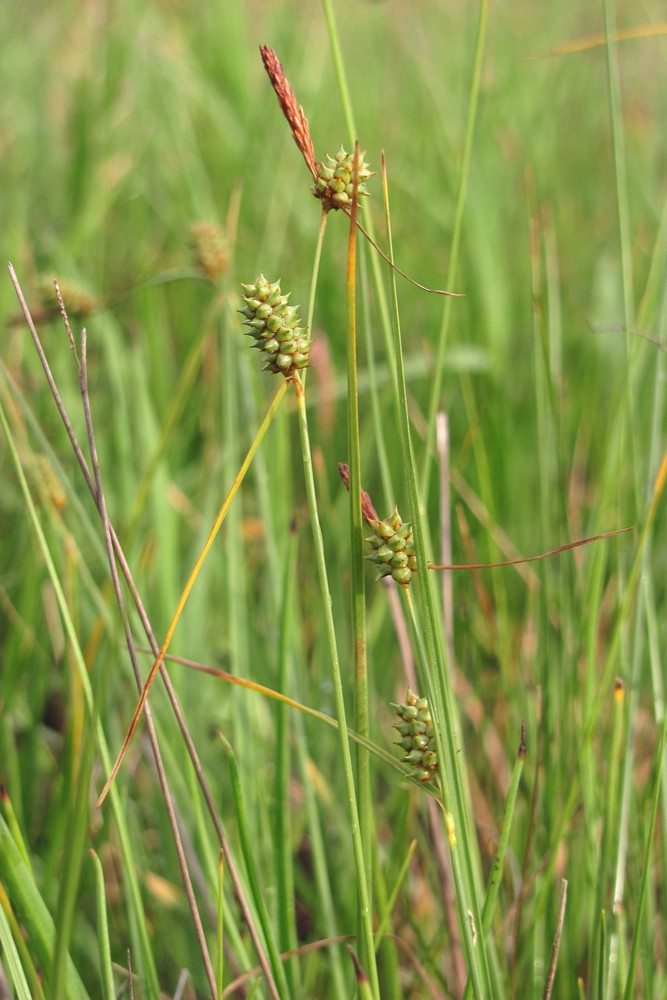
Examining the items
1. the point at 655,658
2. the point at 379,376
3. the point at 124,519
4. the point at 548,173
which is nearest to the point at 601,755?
the point at 655,658

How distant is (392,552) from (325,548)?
573 millimetres

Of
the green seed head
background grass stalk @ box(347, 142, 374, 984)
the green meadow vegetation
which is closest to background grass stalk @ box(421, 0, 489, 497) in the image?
the green meadow vegetation

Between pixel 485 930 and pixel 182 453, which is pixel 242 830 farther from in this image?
pixel 182 453

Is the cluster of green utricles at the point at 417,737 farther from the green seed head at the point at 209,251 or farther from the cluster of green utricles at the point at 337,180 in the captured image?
the green seed head at the point at 209,251

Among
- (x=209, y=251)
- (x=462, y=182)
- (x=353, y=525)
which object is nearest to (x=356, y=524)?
(x=353, y=525)

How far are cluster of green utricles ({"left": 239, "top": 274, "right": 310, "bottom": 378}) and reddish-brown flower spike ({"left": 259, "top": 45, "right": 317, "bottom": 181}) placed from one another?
0.06m

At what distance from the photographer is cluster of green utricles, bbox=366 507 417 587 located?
40 cm

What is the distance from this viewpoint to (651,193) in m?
1.69

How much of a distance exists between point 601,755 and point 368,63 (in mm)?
2061

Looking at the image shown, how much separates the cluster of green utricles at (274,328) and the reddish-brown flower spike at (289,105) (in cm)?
6

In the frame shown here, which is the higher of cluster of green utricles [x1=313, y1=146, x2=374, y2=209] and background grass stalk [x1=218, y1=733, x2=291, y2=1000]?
cluster of green utricles [x1=313, y1=146, x2=374, y2=209]

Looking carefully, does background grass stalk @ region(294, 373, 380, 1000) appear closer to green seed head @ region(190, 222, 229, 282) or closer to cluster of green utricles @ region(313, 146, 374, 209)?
cluster of green utricles @ region(313, 146, 374, 209)

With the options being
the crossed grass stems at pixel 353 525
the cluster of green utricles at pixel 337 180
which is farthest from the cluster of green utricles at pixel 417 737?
the cluster of green utricles at pixel 337 180

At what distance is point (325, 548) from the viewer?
3.19 feet
